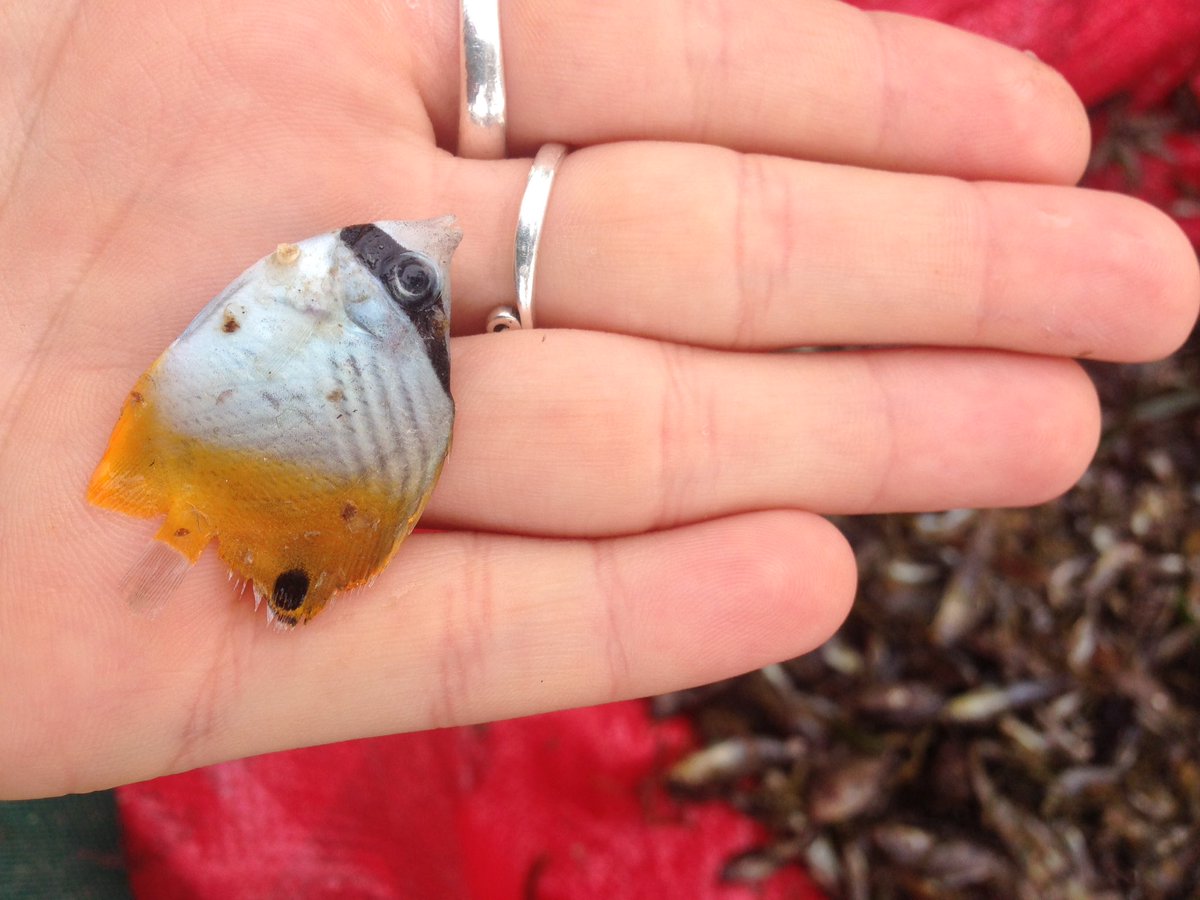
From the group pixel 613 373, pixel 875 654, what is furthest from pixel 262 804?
pixel 875 654

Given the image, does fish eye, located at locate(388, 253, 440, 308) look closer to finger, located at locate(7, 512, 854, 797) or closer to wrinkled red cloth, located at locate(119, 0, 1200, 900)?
finger, located at locate(7, 512, 854, 797)

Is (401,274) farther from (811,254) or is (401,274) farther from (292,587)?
(811,254)

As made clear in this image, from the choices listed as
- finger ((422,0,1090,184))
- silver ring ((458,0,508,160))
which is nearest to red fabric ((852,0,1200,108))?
finger ((422,0,1090,184))

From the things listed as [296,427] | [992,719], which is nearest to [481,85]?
[296,427]

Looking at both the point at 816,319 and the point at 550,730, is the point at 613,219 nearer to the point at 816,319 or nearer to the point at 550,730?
the point at 816,319

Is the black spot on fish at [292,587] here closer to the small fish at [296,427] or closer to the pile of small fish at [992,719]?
the small fish at [296,427]

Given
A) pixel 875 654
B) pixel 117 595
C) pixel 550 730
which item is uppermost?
pixel 117 595
